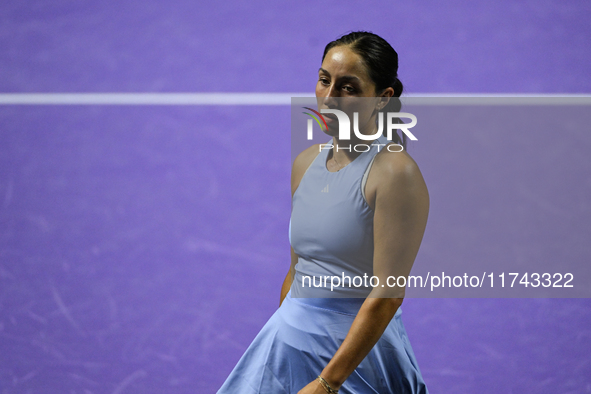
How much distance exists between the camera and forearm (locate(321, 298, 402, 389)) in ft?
2.39

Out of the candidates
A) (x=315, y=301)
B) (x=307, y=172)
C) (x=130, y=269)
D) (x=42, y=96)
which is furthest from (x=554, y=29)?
(x=42, y=96)

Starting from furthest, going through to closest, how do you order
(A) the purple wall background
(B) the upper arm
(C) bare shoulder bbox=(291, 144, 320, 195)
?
(A) the purple wall background → (C) bare shoulder bbox=(291, 144, 320, 195) → (B) the upper arm

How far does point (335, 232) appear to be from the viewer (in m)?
0.78

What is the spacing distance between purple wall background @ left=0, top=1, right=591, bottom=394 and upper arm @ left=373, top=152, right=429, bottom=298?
45.0 inches

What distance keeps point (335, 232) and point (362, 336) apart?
146 mm

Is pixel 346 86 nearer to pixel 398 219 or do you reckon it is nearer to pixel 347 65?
pixel 347 65

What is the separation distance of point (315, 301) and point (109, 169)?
1.29 m

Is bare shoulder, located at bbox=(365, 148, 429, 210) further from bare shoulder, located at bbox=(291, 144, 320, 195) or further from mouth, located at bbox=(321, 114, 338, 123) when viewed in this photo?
bare shoulder, located at bbox=(291, 144, 320, 195)

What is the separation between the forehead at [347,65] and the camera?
77 centimetres

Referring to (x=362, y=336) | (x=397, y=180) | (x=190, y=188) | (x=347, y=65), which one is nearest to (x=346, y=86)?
(x=347, y=65)

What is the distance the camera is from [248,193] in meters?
1.86

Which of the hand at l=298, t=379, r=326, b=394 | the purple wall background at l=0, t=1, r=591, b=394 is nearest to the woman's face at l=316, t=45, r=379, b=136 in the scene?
the hand at l=298, t=379, r=326, b=394

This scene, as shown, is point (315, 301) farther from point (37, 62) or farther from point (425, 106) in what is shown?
point (37, 62)

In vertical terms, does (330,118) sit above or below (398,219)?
above
